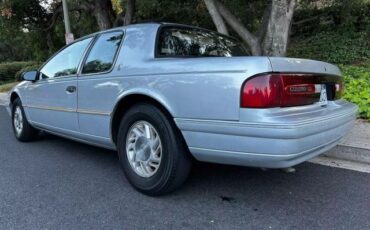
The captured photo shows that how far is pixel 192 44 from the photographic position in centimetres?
402

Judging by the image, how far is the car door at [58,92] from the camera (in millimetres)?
4566

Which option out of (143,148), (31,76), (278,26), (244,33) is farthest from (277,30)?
(143,148)

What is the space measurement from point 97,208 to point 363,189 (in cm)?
245

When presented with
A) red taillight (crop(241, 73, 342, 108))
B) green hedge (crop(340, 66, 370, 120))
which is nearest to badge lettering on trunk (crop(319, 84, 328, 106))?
red taillight (crop(241, 73, 342, 108))

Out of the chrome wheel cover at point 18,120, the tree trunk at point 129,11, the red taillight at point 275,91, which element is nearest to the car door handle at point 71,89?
the chrome wheel cover at point 18,120

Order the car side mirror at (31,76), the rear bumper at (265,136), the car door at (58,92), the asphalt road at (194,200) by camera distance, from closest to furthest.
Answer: the rear bumper at (265,136) < the asphalt road at (194,200) < the car door at (58,92) < the car side mirror at (31,76)

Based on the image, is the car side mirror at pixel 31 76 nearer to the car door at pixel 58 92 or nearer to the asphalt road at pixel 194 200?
the car door at pixel 58 92

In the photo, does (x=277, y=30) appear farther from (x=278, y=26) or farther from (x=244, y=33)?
(x=244, y=33)

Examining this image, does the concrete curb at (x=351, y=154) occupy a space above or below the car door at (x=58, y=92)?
below

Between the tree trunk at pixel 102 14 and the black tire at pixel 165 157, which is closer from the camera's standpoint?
the black tire at pixel 165 157

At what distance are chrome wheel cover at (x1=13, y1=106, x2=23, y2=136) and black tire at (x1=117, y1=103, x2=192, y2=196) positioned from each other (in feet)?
10.2

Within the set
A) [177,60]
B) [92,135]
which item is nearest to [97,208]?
[92,135]

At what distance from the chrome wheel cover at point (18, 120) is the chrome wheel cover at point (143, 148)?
3004mm

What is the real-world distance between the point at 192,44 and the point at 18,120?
3515 millimetres
